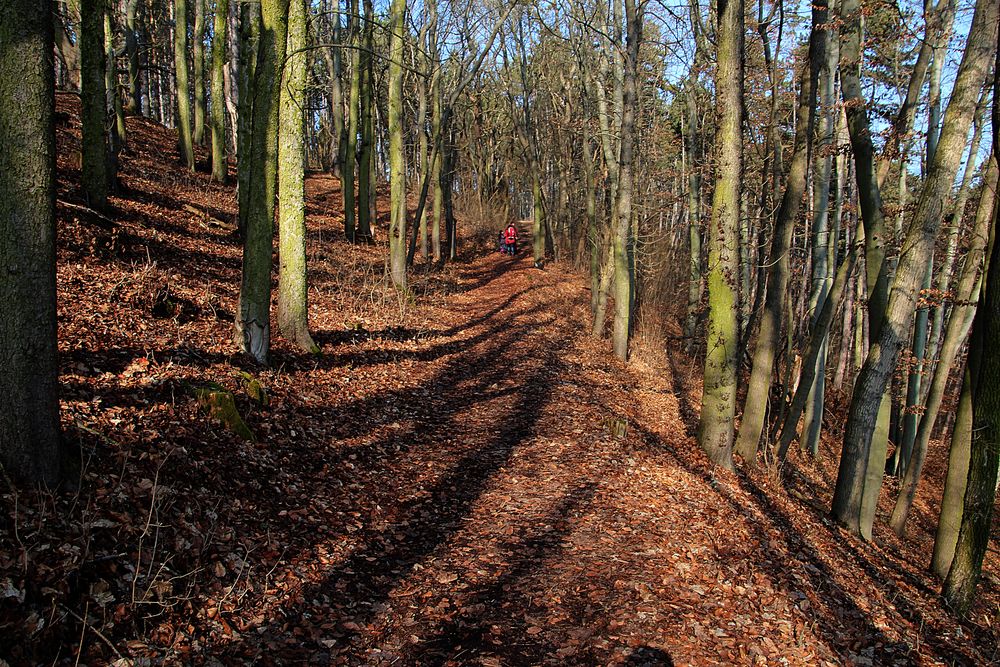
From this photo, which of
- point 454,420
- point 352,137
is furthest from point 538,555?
point 352,137

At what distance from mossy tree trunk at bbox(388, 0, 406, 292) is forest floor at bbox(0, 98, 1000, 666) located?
3.95 m

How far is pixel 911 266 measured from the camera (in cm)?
Answer: 776

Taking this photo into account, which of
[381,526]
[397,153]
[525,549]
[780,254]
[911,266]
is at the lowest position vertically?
[525,549]

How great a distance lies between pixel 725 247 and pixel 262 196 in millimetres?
6116

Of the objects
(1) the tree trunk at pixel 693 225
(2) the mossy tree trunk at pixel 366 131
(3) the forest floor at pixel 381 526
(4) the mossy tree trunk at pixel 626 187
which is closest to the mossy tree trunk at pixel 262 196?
(3) the forest floor at pixel 381 526

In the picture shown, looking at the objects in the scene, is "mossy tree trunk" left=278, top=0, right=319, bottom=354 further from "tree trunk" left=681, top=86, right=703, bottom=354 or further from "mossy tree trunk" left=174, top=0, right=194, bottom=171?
"mossy tree trunk" left=174, top=0, right=194, bottom=171

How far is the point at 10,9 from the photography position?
3242 mm

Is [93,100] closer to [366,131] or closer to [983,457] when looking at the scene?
[366,131]

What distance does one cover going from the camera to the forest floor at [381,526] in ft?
11.9

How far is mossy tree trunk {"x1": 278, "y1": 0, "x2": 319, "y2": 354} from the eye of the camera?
7.86m

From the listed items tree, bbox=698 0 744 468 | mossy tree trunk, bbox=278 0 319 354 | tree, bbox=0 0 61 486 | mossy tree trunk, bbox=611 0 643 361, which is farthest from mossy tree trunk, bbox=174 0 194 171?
tree, bbox=0 0 61 486

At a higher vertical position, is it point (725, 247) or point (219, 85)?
point (219, 85)

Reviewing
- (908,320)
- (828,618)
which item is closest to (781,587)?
(828,618)

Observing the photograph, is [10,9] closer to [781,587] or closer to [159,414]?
[159,414]
